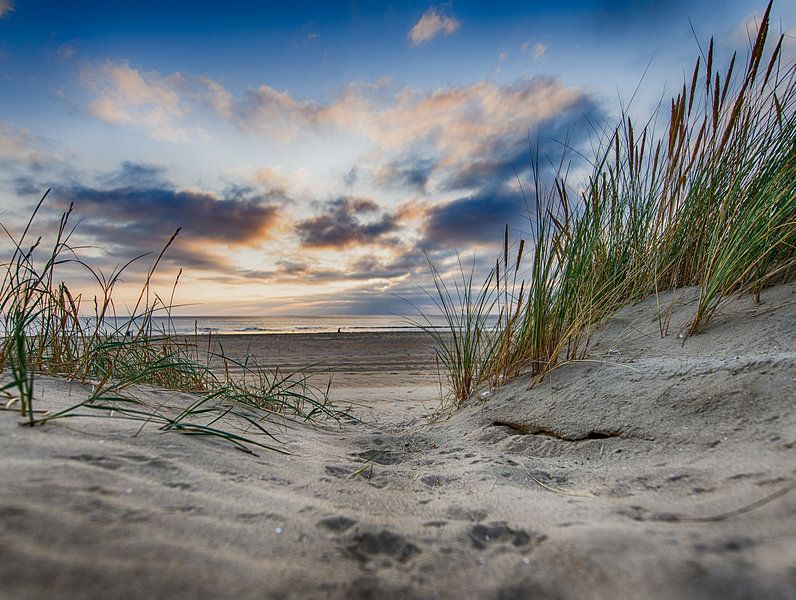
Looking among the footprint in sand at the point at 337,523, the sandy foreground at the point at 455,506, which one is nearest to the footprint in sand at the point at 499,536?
the sandy foreground at the point at 455,506

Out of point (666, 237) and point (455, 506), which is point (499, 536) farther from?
point (666, 237)

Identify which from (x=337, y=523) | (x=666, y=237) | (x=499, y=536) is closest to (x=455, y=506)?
(x=499, y=536)

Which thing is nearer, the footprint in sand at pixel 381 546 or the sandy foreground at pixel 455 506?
the sandy foreground at pixel 455 506

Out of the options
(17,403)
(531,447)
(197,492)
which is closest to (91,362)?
(17,403)

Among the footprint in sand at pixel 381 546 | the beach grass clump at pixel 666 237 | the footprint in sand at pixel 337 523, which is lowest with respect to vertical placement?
the footprint in sand at pixel 381 546

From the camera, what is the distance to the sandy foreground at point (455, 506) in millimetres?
680

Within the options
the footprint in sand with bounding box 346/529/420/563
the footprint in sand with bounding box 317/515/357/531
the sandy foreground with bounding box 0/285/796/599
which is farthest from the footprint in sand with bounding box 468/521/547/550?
the footprint in sand with bounding box 317/515/357/531

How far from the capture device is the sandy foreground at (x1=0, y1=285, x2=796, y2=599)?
26.8 inches

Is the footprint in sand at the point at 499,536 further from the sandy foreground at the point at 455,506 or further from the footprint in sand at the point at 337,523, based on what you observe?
the footprint in sand at the point at 337,523

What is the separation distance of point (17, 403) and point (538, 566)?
54.3 inches

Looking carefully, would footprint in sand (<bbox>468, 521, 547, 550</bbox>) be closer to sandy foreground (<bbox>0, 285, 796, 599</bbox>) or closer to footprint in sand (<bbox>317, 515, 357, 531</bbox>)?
sandy foreground (<bbox>0, 285, 796, 599</bbox>)

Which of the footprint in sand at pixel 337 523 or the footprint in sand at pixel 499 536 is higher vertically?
the footprint in sand at pixel 337 523

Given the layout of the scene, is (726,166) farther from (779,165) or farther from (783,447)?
(783,447)

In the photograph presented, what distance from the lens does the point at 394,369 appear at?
752 centimetres
